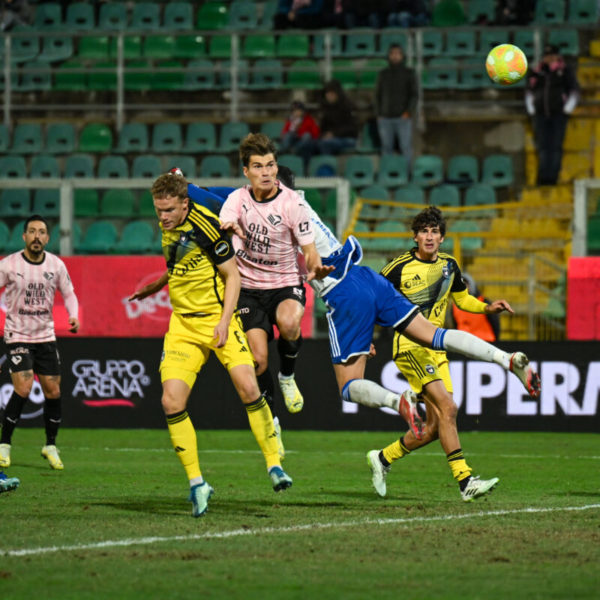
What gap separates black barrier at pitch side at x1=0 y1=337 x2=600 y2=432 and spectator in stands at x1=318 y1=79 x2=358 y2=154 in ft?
17.5

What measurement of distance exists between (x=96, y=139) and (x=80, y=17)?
3635 millimetres

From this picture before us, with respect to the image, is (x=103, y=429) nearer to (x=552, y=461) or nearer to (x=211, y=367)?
(x=211, y=367)

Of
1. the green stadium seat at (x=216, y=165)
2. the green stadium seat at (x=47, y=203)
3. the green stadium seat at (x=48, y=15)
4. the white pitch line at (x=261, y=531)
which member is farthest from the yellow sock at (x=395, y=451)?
the green stadium seat at (x=48, y=15)

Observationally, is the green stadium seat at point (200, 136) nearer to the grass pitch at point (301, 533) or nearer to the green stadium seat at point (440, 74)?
the green stadium seat at point (440, 74)

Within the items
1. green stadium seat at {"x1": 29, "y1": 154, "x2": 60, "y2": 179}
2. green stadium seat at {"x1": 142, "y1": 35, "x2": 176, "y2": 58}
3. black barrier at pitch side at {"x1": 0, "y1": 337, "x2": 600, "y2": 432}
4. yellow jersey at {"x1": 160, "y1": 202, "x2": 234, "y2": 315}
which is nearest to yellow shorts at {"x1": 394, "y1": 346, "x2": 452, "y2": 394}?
yellow jersey at {"x1": 160, "y1": 202, "x2": 234, "y2": 315}

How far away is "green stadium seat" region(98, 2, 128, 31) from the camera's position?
24.8 m

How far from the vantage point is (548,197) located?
67.5ft

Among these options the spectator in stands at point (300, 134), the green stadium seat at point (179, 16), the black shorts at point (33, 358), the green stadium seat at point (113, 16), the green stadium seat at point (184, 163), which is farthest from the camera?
the green stadium seat at point (113, 16)

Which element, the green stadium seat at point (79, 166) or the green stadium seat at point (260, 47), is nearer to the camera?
the green stadium seat at point (79, 166)

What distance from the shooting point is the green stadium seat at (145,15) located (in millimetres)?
24750

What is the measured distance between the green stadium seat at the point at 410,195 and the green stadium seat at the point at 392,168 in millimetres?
611

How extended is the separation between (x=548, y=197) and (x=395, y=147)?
8.86 feet

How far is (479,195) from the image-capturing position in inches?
786

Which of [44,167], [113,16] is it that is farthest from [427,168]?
[113,16]
